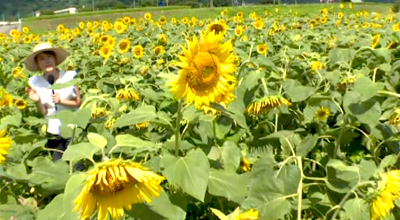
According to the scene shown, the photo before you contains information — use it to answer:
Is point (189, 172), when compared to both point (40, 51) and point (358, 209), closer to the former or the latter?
point (358, 209)

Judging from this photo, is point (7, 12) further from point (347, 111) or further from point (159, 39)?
point (347, 111)

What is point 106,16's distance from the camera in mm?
21469

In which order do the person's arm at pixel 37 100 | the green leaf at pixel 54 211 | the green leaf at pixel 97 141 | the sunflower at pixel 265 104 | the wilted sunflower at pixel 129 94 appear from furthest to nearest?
1. the person's arm at pixel 37 100
2. the wilted sunflower at pixel 129 94
3. the sunflower at pixel 265 104
4. the green leaf at pixel 54 211
5. the green leaf at pixel 97 141

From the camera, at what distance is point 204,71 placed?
1724mm

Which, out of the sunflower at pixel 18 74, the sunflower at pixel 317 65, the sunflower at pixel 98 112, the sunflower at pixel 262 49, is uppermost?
the sunflower at pixel 98 112

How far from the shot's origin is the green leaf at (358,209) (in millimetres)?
1553

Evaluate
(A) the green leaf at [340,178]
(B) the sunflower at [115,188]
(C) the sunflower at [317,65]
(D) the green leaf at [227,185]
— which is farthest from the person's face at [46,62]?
(B) the sunflower at [115,188]

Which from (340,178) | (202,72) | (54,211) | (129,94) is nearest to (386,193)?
(340,178)

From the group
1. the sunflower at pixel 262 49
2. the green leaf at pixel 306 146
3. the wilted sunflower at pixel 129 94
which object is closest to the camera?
the green leaf at pixel 306 146

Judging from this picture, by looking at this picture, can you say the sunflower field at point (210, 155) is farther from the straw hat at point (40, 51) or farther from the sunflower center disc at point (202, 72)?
the straw hat at point (40, 51)

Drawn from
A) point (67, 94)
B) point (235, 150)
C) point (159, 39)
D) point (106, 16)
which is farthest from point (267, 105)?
point (106, 16)

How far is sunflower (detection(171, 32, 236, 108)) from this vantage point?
5.49 ft

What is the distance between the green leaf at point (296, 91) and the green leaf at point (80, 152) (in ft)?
3.93

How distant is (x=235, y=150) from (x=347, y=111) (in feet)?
1.56
